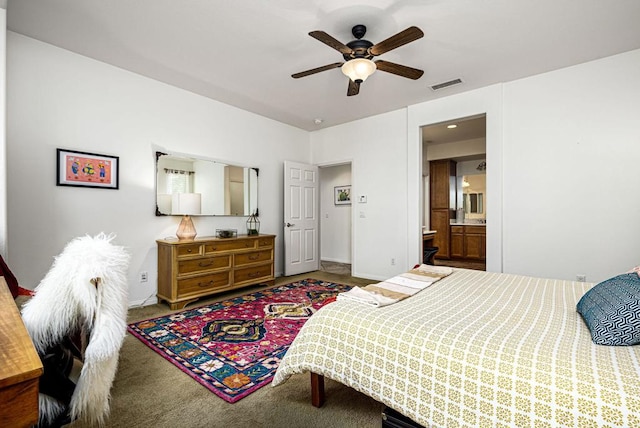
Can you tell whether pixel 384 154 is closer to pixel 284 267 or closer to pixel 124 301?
pixel 284 267

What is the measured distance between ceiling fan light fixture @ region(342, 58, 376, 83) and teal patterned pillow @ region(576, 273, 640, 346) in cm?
209

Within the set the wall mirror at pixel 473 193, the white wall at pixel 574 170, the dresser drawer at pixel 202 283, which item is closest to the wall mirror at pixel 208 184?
the dresser drawer at pixel 202 283

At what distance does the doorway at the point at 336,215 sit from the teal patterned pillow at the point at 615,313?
5.13 meters

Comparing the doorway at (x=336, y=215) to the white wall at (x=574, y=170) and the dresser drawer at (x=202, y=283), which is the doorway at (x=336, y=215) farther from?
the white wall at (x=574, y=170)

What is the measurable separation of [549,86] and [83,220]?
5.34 meters

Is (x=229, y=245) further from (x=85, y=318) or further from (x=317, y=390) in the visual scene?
(x=85, y=318)

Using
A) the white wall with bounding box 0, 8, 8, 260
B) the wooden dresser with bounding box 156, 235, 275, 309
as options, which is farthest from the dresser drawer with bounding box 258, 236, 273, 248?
the white wall with bounding box 0, 8, 8, 260

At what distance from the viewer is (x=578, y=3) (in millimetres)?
2209

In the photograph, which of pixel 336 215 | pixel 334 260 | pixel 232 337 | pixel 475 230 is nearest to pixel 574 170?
pixel 475 230

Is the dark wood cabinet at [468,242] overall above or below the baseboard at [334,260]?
above

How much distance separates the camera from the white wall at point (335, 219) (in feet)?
21.6

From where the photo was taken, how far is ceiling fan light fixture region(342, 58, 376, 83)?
2.36m

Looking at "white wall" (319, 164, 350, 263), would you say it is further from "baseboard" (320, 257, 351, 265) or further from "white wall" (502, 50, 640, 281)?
"white wall" (502, 50, 640, 281)

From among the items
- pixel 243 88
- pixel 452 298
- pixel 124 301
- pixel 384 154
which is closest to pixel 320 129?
pixel 384 154
